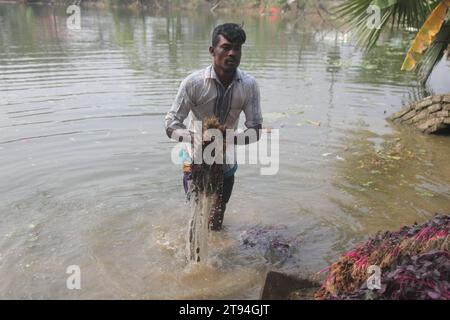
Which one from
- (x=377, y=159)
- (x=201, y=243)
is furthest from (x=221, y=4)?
(x=201, y=243)

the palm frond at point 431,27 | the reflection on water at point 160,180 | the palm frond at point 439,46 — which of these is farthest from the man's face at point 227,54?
the palm frond at point 439,46

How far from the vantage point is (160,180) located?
5934 mm

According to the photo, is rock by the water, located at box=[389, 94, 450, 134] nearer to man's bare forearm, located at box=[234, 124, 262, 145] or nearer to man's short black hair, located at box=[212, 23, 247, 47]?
man's bare forearm, located at box=[234, 124, 262, 145]

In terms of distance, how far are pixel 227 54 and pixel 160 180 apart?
2.85 meters

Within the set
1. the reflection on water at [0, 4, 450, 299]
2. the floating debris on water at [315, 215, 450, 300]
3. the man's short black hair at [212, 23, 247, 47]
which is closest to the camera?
the floating debris on water at [315, 215, 450, 300]

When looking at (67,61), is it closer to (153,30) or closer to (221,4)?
(153,30)

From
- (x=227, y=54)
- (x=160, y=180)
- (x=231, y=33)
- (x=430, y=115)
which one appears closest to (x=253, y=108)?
(x=227, y=54)

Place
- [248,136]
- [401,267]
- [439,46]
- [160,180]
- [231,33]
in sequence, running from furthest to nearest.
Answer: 1. [439,46]
2. [160,180]
3. [248,136]
4. [231,33]
5. [401,267]

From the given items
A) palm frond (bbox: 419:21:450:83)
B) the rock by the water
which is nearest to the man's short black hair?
palm frond (bbox: 419:21:450:83)

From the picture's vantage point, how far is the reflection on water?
4012 mm

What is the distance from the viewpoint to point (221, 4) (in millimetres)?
39125

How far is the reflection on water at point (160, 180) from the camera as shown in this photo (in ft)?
13.2

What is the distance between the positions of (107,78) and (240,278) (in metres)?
8.37

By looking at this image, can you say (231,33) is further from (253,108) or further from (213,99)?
(253,108)
